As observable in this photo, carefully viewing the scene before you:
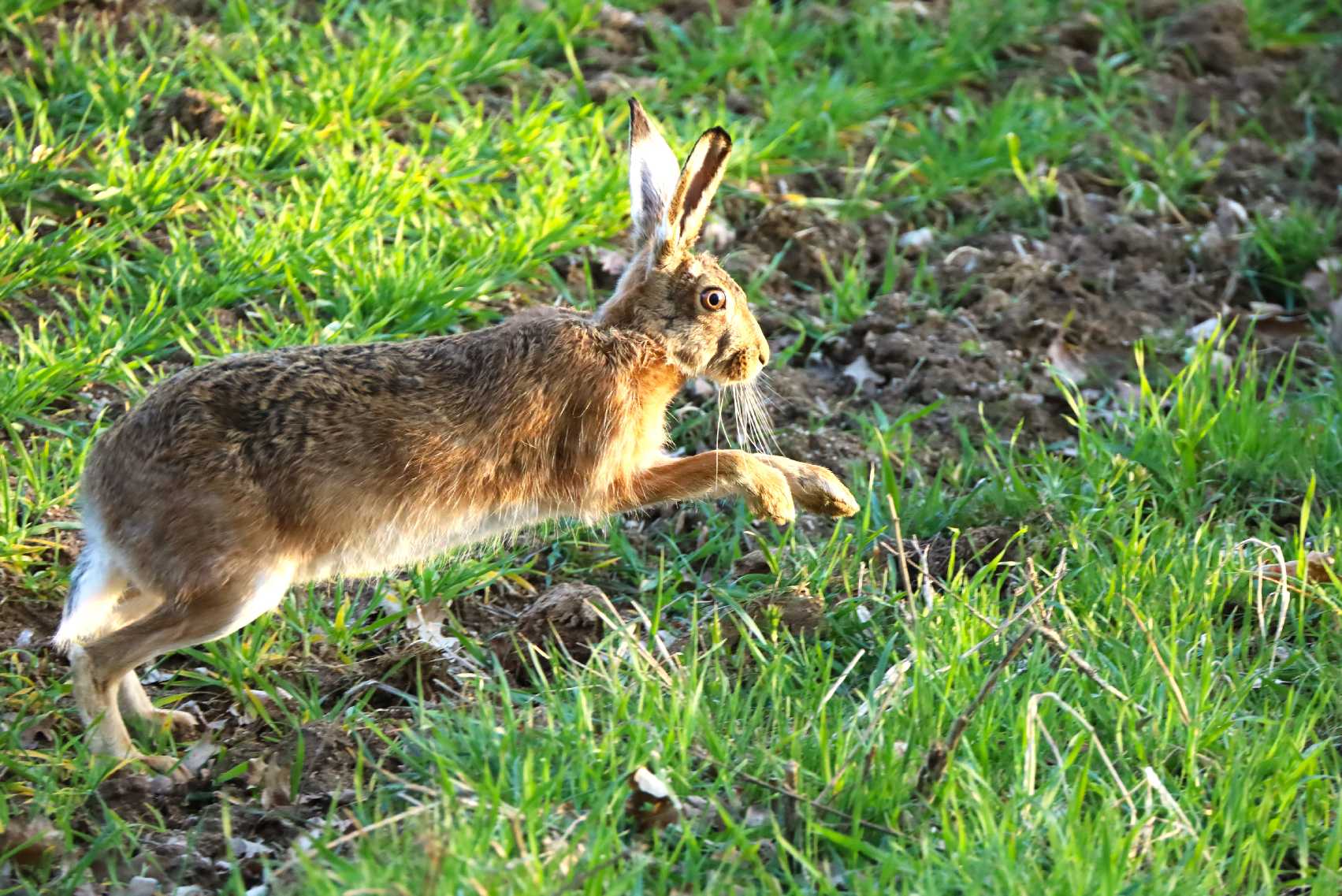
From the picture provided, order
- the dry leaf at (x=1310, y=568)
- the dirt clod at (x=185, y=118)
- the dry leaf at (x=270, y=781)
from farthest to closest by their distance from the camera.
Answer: the dirt clod at (x=185, y=118) < the dry leaf at (x=1310, y=568) < the dry leaf at (x=270, y=781)

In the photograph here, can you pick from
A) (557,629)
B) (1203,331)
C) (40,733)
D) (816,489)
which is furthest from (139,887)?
(1203,331)

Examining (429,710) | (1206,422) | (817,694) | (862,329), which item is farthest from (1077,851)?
(862,329)

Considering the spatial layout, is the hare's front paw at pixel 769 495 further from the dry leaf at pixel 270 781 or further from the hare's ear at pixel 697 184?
the dry leaf at pixel 270 781

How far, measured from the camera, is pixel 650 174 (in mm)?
4727

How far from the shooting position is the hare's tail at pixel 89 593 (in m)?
4.32

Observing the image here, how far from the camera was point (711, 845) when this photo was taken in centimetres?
366

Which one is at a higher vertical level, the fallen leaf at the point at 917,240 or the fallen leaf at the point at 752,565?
the fallen leaf at the point at 917,240

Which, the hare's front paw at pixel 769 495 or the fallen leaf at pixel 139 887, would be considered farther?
the hare's front paw at pixel 769 495

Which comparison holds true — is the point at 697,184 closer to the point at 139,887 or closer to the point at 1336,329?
the point at 139,887

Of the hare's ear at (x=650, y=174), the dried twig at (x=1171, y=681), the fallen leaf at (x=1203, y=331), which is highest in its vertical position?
the hare's ear at (x=650, y=174)

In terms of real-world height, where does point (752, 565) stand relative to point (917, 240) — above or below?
below

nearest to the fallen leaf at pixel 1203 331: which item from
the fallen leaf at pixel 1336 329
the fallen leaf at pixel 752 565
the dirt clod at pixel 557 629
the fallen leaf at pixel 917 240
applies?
the fallen leaf at pixel 1336 329

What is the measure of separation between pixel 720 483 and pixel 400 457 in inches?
36.8

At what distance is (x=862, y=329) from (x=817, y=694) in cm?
256
